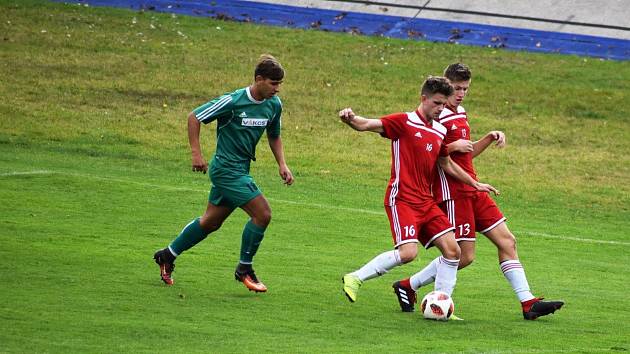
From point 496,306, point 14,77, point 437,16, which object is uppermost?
point 496,306

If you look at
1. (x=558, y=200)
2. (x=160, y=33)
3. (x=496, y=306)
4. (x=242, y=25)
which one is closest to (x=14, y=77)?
(x=160, y=33)

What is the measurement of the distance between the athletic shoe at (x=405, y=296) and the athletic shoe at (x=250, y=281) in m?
1.25

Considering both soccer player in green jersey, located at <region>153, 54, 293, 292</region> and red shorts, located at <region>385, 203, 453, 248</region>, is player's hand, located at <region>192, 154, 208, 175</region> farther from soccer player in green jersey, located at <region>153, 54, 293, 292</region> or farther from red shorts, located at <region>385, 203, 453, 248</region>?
red shorts, located at <region>385, 203, 453, 248</region>

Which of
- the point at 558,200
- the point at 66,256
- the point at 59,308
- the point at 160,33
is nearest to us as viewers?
the point at 59,308

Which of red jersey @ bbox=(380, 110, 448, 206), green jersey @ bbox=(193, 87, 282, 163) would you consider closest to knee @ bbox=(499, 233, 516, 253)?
red jersey @ bbox=(380, 110, 448, 206)

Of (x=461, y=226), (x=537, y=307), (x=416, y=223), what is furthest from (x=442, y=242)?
(x=537, y=307)

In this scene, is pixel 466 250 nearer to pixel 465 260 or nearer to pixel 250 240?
pixel 465 260

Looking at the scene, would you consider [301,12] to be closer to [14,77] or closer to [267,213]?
[14,77]

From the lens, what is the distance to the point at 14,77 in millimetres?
27594

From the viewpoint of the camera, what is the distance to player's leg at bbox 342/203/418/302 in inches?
417

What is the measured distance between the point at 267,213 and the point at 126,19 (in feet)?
72.8

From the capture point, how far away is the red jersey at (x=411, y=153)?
10609 millimetres

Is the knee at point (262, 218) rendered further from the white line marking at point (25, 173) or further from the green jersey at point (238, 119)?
the white line marking at point (25, 173)

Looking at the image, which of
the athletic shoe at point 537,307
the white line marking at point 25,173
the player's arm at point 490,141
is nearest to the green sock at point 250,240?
the player's arm at point 490,141
